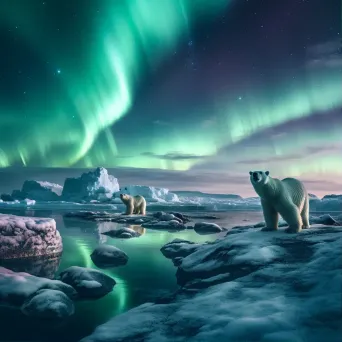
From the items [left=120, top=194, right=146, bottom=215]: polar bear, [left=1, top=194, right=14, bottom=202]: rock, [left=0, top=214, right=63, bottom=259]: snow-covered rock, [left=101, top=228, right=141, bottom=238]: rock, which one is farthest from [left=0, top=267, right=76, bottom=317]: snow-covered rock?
[left=1, top=194, right=14, bottom=202]: rock

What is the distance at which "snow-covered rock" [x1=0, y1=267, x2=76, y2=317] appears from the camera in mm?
3652

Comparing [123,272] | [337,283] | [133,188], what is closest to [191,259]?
[123,272]

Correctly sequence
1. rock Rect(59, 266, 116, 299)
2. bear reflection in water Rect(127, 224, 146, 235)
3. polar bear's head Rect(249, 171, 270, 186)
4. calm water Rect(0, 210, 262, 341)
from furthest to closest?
bear reflection in water Rect(127, 224, 146, 235) → polar bear's head Rect(249, 171, 270, 186) → rock Rect(59, 266, 116, 299) → calm water Rect(0, 210, 262, 341)

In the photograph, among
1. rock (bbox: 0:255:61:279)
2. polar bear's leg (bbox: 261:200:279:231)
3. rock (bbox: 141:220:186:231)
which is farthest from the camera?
rock (bbox: 141:220:186:231)

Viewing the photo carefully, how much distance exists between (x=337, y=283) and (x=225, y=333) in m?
1.09

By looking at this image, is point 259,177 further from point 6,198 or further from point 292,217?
point 6,198

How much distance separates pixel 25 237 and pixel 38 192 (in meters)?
50.4

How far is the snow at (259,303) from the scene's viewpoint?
2.37m

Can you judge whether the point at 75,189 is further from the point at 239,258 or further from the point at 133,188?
the point at 239,258

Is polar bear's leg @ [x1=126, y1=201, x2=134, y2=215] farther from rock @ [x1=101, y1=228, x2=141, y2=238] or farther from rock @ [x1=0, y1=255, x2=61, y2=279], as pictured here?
rock @ [x1=0, y1=255, x2=61, y2=279]

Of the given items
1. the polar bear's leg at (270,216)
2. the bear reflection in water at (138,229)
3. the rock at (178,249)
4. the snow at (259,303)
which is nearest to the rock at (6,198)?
the bear reflection in water at (138,229)

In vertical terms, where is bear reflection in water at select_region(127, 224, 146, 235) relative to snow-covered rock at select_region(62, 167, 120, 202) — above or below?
below

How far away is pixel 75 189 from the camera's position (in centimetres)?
4812

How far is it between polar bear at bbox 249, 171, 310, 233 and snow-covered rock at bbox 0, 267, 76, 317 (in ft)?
10.1
